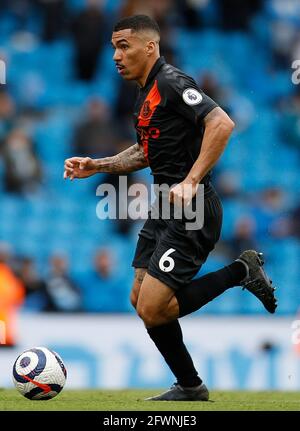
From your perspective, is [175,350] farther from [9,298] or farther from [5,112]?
[5,112]

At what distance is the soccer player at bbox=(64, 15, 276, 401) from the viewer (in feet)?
19.8

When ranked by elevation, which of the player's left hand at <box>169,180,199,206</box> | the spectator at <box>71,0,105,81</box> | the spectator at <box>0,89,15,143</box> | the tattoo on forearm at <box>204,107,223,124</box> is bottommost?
the player's left hand at <box>169,180,199,206</box>

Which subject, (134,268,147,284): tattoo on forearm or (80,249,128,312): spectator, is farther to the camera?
(80,249,128,312): spectator

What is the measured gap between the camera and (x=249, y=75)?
47.2ft

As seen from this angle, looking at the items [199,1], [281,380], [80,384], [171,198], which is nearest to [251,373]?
[281,380]

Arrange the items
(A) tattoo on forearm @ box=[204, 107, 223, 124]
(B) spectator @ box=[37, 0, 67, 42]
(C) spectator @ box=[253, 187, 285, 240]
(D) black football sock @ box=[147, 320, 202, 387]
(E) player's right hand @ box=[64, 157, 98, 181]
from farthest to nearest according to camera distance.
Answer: (B) spectator @ box=[37, 0, 67, 42] → (C) spectator @ box=[253, 187, 285, 240] → (E) player's right hand @ box=[64, 157, 98, 181] → (D) black football sock @ box=[147, 320, 202, 387] → (A) tattoo on forearm @ box=[204, 107, 223, 124]

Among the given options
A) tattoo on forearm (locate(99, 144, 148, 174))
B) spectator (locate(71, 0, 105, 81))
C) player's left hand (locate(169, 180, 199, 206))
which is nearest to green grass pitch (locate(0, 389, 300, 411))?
player's left hand (locate(169, 180, 199, 206))

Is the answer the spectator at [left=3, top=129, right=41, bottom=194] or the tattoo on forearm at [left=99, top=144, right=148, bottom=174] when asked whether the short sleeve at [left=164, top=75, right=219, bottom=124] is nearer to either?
the tattoo on forearm at [left=99, top=144, right=148, bottom=174]

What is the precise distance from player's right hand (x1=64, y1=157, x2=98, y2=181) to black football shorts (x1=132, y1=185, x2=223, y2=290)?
54 centimetres

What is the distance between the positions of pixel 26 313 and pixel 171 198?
4.83m

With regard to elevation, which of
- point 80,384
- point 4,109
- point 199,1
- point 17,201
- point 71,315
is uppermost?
point 199,1

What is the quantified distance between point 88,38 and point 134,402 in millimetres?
8526

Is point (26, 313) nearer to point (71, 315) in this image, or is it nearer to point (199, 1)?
point (71, 315)

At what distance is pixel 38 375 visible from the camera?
19.9 ft
